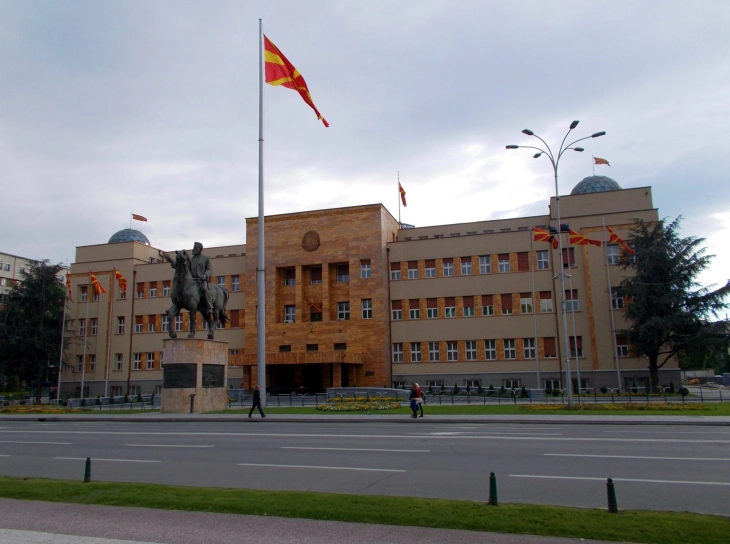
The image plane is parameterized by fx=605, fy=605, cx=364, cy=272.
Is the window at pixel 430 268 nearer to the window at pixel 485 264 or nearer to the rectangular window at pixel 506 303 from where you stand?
the window at pixel 485 264

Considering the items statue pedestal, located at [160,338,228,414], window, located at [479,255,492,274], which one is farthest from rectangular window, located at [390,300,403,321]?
statue pedestal, located at [160,338,228,414]

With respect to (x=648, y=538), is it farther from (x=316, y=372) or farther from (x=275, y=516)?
(x=316, y=372)

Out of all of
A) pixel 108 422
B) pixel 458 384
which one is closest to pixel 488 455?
pixel 108 422

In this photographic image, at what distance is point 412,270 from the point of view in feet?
178

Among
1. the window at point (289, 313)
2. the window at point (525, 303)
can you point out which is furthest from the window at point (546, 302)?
the window at point (289, 313)

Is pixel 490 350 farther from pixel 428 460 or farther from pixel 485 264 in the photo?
pixel 428 460

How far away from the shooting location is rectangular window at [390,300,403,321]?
53.7m

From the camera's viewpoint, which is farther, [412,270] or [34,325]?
[34,325]

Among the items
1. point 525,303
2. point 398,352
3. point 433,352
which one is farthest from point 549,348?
point 398,352

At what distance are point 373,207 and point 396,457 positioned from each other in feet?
136

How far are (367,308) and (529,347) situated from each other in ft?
46.2

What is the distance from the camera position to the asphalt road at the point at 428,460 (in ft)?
31.5

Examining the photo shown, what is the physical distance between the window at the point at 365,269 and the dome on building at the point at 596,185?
2074 centimetres

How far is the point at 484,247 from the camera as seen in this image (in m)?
52.1
